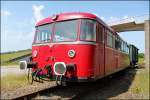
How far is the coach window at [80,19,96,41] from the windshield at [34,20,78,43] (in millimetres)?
258

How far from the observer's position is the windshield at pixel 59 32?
9.99m

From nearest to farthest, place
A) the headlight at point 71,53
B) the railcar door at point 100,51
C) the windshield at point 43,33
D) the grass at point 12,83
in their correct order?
the headlight at point 71,53 → the railcar door at point 100,51 → the windshield at point 43,33 → the grass at point 12,83

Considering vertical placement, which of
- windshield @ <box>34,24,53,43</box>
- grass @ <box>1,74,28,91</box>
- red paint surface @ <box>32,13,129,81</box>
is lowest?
grass @ <box>1,74,28,91</box>

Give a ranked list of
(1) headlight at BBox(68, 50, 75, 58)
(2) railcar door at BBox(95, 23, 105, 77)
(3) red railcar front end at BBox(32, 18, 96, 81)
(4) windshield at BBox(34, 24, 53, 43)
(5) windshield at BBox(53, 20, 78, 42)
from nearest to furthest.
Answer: (3) red railcar front end at BBox(32, 18, 96, 81) → (1) headlight at BBox(68, 50, 75, 58) → (5) windshield at BBox(53, 20, 78, 42) → (2) railcar door at BBox(95, 23, 105, 77) → (4) windshield at BBox(34, 24, 53, 43)

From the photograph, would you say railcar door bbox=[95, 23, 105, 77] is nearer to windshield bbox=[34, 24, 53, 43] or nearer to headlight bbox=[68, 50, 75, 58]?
headlight bbox=[68, 50, 75, 58]

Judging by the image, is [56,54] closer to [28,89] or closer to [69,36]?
[69,36]

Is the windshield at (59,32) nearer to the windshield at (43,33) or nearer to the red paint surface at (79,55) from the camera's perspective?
the windshield at (43,33)

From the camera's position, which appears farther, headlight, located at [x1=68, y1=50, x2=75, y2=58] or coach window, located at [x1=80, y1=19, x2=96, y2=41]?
coach window, located at [x1=80, y1=19, x2=96, y2=41]

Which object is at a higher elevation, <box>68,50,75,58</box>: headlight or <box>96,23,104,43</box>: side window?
<box>96,23,104,43</box>: side window

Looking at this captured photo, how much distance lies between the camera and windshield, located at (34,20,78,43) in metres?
9.99

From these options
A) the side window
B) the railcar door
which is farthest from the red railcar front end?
the railcar door

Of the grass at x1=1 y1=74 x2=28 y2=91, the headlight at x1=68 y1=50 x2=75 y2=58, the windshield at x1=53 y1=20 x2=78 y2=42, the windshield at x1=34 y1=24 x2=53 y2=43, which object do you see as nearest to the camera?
the headlight at x1=68 y1=50 x2=75 y2=58

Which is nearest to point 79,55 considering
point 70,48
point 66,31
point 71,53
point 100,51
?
point 71,53

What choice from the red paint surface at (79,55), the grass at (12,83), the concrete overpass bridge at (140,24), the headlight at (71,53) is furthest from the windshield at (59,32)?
the concrete overpass bridge at (140,24)
